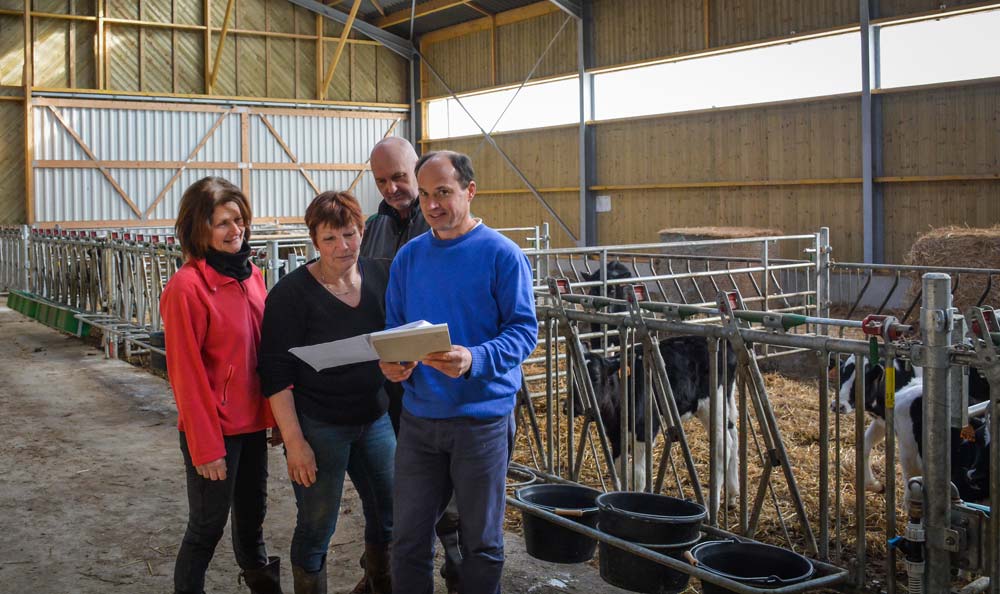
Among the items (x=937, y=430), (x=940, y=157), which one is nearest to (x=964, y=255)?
(x=940, y=157)

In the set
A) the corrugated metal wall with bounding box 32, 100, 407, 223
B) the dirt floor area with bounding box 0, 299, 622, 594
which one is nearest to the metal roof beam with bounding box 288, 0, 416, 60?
the corrugated metal wall with bounding box 32, 100, 407, 223

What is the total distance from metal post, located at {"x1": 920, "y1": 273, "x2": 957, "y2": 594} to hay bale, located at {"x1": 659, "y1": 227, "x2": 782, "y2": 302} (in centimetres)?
739

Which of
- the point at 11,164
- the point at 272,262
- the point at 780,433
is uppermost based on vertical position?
the point at 11,164

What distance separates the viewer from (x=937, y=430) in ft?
9.71

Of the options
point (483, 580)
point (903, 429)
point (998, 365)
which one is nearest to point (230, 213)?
point (483, 580)

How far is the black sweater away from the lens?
301 cm

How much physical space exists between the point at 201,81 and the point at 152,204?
3.08 metres

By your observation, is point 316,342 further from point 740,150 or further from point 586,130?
point 586,130

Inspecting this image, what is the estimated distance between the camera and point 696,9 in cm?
1606

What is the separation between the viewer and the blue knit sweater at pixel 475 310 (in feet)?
8.87

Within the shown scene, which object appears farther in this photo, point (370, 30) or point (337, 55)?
point (370, 30)

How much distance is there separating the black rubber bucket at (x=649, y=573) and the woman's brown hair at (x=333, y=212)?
164 centimetres

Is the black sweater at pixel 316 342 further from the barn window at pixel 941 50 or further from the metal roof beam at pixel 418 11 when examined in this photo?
the metal roof beam at pixel 418 11

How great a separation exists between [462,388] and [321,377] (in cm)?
59
